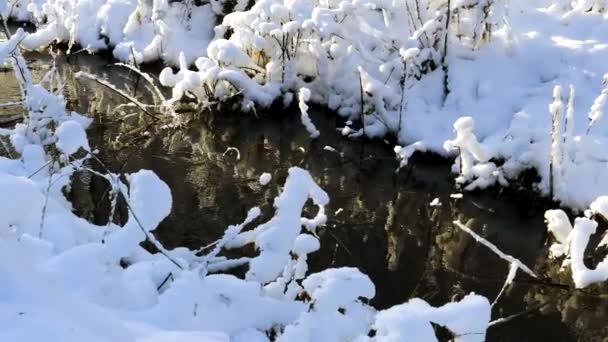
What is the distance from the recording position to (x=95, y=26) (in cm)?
874

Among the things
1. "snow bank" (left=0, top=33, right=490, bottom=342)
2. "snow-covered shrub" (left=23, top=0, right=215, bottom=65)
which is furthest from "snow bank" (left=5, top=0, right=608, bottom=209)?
"snow bank" (left=0, top=33, right=490, bottom=342)

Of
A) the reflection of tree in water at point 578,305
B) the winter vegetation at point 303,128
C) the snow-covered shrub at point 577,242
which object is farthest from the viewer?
the snow-covered shrub at point 577,242

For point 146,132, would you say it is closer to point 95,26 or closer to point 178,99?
point 178,99

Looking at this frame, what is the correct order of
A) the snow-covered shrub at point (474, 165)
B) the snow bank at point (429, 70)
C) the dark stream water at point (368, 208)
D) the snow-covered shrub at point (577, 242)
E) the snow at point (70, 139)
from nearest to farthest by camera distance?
the snow at point (70, 139) < the snow-covered shrub at point (577, 242) < the dark stream water at point (368, 208) < the snow-covered shrub at point (474, 165) < the snow bank at point (429, 70)

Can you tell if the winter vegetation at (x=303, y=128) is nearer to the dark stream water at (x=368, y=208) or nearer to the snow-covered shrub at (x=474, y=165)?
the snow-covered shrub at (x=474, y=165)

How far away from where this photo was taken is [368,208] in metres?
4.99

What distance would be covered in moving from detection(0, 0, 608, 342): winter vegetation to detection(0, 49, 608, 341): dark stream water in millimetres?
137

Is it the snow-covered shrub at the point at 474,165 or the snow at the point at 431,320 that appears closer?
the snow at the point at 431,320

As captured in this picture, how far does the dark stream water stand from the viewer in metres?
4.00

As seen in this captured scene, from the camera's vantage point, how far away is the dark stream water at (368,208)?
400 centimetres

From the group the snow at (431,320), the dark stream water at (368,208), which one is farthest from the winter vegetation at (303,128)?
the dark stream water at (368,208)

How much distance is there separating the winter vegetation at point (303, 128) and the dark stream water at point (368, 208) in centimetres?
14

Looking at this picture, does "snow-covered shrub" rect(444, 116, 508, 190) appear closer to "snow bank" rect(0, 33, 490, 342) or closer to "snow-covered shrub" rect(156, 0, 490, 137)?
"snow-covered shrub" rect(156, 0, 490, 137)

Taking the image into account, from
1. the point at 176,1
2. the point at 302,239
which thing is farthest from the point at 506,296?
the point at 176,1
